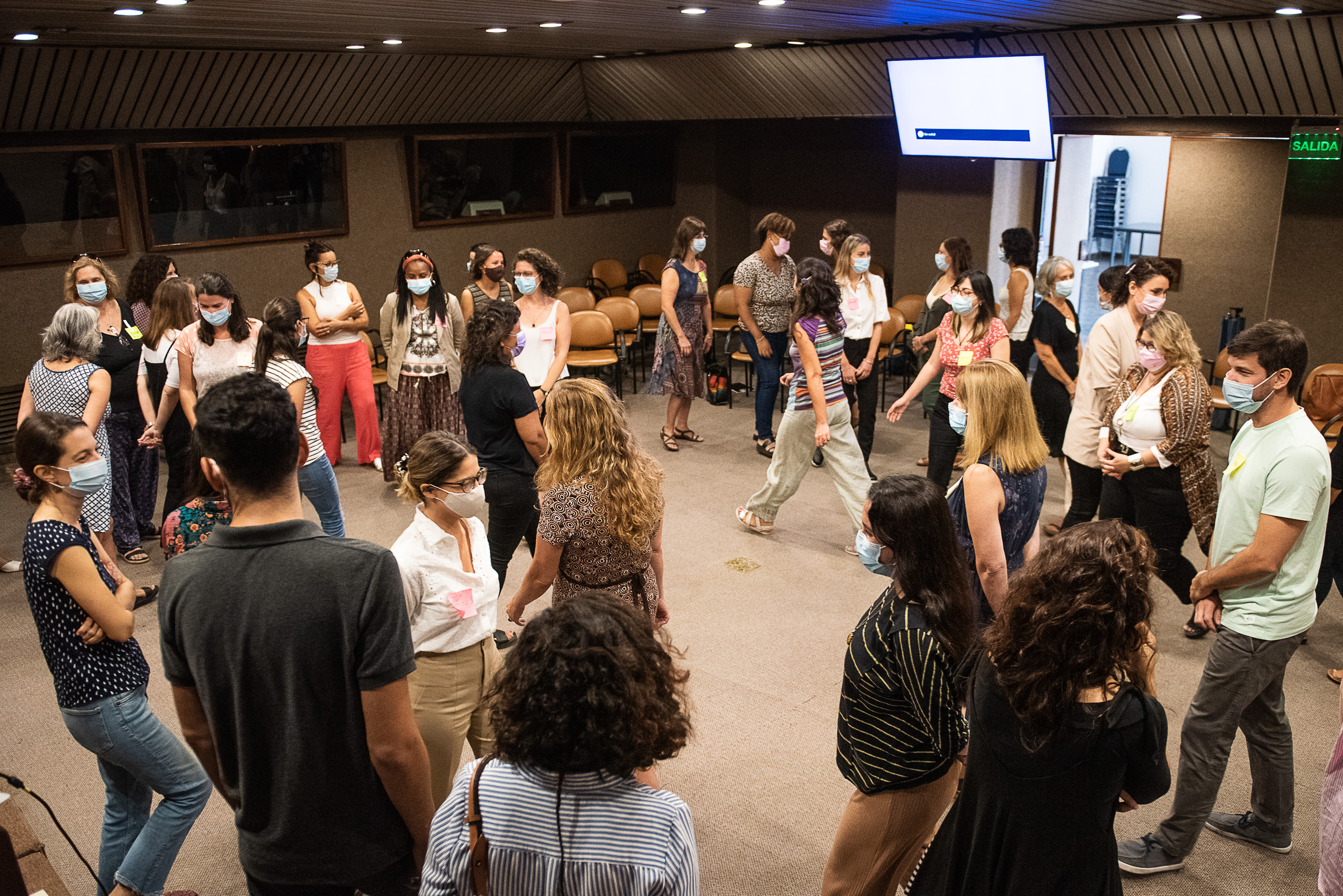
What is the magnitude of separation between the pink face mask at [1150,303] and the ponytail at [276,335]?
4.07m

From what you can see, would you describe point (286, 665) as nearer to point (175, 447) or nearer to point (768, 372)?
point (175, 447)

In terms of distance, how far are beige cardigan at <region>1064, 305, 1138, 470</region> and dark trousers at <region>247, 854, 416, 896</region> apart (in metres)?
3.82

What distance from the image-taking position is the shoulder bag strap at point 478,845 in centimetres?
155

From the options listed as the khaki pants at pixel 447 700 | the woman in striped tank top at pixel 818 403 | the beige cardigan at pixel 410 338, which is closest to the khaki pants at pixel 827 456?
the woman in striped tank top at pixel 818 403

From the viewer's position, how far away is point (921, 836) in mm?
2416

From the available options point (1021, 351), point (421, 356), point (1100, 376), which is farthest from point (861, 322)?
point (421, 356)

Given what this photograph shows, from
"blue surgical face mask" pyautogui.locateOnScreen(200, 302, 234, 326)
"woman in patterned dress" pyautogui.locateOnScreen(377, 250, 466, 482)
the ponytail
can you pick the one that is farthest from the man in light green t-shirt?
"woman in patterned dress" pyautogui.locateOnScreen(377, 250, 466, 482)

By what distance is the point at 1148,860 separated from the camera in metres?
3.17

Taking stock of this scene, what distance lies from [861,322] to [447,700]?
4.79 m

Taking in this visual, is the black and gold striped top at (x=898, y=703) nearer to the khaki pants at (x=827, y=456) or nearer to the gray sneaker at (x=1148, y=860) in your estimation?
the gray sneaker at (x=1148, y=860)

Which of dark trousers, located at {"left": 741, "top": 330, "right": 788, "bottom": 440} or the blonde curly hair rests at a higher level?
the blonde curly hair

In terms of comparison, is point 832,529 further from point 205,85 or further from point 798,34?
point 205,85

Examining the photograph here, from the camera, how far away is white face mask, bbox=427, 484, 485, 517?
2801 mm

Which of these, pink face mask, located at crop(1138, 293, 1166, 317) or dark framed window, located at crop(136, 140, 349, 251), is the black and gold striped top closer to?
pink face mask, located at crop(1138, 293, 1166, 317)
